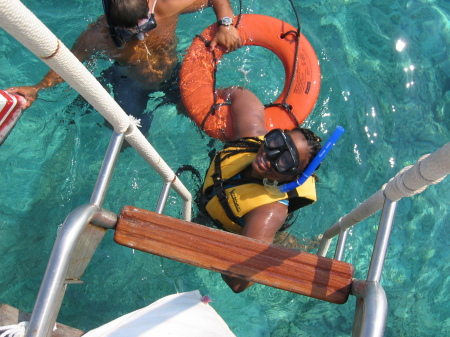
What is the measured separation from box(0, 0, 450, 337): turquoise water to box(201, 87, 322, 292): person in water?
66 cm

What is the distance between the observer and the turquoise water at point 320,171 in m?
3.26

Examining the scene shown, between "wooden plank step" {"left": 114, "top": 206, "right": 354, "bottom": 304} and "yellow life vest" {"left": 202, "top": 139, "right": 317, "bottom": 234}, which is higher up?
"wooden plank step" {"left": 114, "top": 206, "right": 354, "bottom": 304}

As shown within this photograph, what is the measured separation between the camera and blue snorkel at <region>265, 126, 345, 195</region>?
2023 mm

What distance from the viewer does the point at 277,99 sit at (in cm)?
348

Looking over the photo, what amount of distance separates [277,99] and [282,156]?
1367mm

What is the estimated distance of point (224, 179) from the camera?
2.67m

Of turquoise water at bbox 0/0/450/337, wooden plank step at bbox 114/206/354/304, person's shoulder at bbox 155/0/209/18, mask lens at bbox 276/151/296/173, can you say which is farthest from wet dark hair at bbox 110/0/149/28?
wooden plank step at bbox 114/206/354/304

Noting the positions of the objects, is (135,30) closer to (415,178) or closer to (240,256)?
(240,256)

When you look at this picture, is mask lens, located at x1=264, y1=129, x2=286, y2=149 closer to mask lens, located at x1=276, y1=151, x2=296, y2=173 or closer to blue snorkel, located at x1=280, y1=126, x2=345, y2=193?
mask lens, located at x1=276, y1=151, x2=296, y2=173

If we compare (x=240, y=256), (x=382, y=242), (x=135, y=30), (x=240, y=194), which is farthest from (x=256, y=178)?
(x=135, y=30)

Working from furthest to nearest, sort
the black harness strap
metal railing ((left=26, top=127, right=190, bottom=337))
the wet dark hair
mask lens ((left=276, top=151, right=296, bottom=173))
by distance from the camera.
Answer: the wet dark hair, the black harness strap, mask lens ((left=276, top=151, right=296, bottom=173)), metal railing ((left=26, top=127, right=190, bottom=337))

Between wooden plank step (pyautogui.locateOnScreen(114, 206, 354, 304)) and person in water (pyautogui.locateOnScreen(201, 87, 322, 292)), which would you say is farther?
person in water (pyautogui.locateOnScreen(201, 87, 322, 292))

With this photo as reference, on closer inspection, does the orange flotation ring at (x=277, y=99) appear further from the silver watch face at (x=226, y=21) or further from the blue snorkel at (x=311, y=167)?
the blue snorkel at (x=311, y=167)

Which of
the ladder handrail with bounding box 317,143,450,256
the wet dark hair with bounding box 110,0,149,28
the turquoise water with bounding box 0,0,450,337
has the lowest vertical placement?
the turquoise water with bounding box 0,0,450,337
